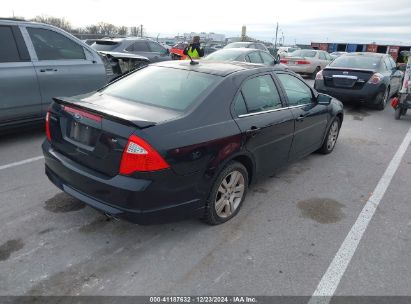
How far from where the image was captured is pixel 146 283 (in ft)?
9.08

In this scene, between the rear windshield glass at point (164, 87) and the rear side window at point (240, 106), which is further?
the rear side window at point (240, 106)

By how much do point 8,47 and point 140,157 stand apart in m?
3.78

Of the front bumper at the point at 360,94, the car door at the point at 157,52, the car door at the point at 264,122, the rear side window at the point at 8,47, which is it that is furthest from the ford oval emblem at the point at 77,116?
the car door at the point at 157,52

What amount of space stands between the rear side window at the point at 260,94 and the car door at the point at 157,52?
31.0ft

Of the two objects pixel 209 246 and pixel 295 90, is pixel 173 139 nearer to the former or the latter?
pixel 209 246

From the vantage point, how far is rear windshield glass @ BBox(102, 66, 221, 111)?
11.3 feet

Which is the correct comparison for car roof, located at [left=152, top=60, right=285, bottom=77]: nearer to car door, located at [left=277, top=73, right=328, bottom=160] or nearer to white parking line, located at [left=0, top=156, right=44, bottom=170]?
car door, located at [left=277, top=73, right=328, bottom=160]

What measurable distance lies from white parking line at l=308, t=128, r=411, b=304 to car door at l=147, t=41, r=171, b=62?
31.8ft

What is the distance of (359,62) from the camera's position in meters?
10.4

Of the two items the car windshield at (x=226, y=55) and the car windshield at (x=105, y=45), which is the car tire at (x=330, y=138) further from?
the car windshield at (x=105, y=45)

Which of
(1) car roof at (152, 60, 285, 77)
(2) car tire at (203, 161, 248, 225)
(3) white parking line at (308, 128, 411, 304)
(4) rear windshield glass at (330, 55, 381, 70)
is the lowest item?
(3) white parking line at (308, 128, 411, 304)

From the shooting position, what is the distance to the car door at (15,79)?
5258 mm

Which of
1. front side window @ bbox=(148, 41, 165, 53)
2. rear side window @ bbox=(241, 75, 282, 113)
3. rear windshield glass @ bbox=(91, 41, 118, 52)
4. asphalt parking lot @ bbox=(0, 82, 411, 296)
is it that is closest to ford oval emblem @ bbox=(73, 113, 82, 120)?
asphalt parking lot @ bbox=(0, 82, 411, 296)

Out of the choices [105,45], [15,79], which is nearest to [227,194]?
[15,79]
